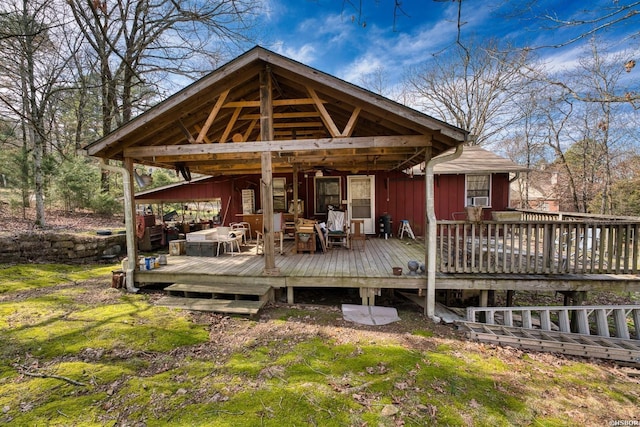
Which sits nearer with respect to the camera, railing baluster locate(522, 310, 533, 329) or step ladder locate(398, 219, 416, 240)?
railing baluster locate(522, 310, 533, 329)

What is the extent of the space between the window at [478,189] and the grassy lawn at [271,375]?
614 centimetres

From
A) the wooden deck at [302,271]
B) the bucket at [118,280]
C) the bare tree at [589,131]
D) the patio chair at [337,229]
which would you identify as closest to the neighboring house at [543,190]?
the bare tree at [589,131]

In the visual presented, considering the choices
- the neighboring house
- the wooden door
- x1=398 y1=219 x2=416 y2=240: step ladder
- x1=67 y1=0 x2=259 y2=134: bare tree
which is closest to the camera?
x1=398 y1=219 x2=416 y2=240: step ladder

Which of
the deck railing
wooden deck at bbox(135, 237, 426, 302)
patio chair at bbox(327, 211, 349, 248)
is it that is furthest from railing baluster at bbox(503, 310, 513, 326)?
patio chair at bbox(327, 211, 349, 248)

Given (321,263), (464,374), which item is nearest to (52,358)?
(321,263)

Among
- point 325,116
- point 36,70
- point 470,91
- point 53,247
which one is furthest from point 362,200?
point 470,91

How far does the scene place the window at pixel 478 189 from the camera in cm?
919

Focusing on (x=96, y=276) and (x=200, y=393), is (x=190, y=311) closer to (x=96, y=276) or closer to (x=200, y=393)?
(x=200, y=393)

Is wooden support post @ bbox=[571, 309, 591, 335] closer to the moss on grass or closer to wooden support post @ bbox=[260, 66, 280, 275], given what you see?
wooden support post @ bbox=[260, 66, 280, 275]

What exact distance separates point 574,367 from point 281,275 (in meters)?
4.35

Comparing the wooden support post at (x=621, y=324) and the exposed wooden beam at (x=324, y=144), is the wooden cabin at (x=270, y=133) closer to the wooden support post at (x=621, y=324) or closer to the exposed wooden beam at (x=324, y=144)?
the exposed wooden beam at (x=324, y=144)

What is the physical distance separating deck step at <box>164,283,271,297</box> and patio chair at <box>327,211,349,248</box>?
9.53ft

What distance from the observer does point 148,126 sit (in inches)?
208

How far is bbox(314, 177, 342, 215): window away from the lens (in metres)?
9.76
